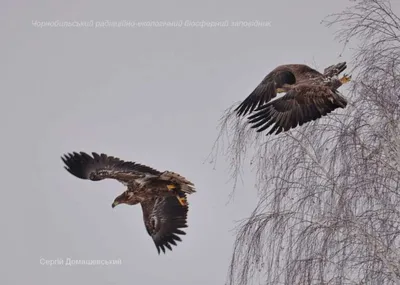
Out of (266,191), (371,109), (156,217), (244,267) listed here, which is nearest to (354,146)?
(371,109)

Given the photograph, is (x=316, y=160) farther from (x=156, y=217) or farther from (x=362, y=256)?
(x=156, y=217)

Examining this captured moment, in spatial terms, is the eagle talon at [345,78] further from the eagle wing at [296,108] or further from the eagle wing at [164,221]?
the eagle wing at [164,221]

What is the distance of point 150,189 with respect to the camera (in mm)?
8750

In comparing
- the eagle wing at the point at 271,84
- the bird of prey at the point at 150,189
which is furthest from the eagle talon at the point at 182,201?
the eagle wing at the point at 271,84

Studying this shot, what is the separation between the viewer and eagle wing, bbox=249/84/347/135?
6.84m

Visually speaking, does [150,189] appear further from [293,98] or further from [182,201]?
[293,98]

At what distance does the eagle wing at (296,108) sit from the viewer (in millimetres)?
6840

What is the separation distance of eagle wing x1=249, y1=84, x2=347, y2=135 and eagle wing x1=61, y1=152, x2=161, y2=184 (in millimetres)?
2175

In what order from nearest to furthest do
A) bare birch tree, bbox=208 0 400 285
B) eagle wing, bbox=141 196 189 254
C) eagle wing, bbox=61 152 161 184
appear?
bare birch tree, bbox=208 0 400 285
eagle wing, bbox=61 152 161 184
eagle wing, bbox=141 196 189 254

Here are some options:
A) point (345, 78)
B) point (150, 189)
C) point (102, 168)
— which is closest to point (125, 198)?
point (150, 189)

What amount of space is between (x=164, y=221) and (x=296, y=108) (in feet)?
9.15

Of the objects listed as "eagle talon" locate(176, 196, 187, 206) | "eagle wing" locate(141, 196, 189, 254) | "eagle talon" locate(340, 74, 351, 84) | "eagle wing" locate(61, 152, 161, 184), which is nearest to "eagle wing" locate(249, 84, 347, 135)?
"eagle talon" locate(340, 74, 351, 84)

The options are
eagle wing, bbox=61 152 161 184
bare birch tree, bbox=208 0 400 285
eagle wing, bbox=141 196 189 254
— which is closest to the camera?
bare birch tree, bbox=208 0 400 285

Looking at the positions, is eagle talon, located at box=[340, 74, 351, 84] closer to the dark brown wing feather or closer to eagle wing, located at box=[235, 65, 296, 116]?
the dark brown wing feather
